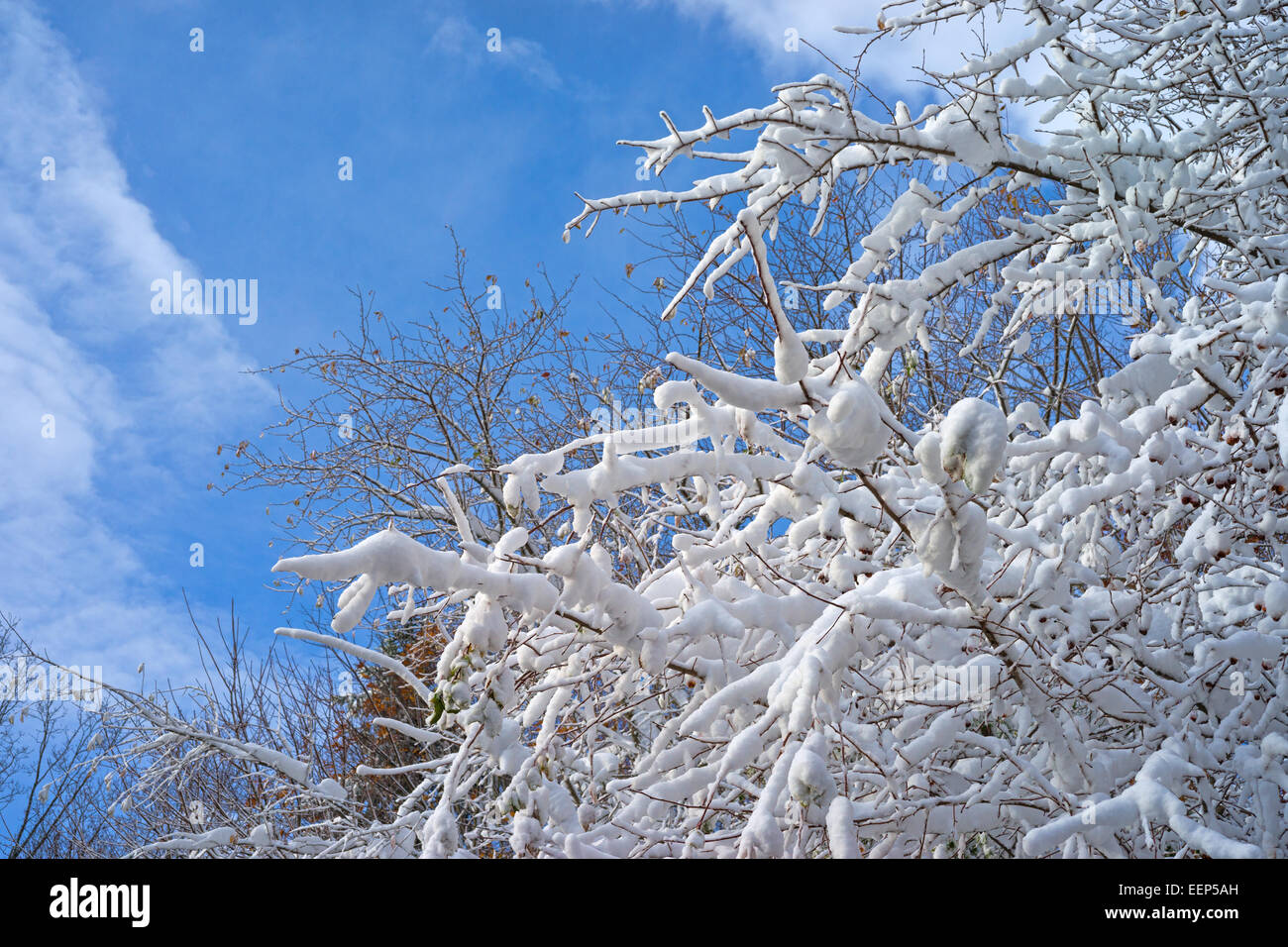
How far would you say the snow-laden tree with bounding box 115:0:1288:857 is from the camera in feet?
6.64

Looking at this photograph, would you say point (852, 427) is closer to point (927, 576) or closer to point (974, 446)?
point (974, 446)

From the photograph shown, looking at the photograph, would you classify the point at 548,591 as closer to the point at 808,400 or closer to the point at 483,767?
the point at 808,400

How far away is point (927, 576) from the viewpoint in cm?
197

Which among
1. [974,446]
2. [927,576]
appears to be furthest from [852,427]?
[927,576]

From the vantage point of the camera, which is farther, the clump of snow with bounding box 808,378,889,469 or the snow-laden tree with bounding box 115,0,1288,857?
the snow-laden tree with bounding box 115,0,1288,857

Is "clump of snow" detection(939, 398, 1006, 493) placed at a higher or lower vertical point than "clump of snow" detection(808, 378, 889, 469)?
lower

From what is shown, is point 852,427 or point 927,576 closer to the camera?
point 852,427

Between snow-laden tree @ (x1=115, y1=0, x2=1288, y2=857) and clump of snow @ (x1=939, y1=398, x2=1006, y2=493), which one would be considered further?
snow-laden tree @ (x1=115, y1=0, x2=1288, y2=857)

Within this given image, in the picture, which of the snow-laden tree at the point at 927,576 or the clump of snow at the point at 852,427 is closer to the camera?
the clump of snow at the point at 852,427

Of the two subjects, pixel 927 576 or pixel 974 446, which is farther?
pixel 927 576

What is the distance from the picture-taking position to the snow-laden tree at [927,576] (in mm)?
2025

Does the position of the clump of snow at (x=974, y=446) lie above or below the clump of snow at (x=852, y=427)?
below

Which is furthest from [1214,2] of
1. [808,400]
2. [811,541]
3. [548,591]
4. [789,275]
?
[789,275]

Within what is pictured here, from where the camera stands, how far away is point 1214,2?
362 centimetres
